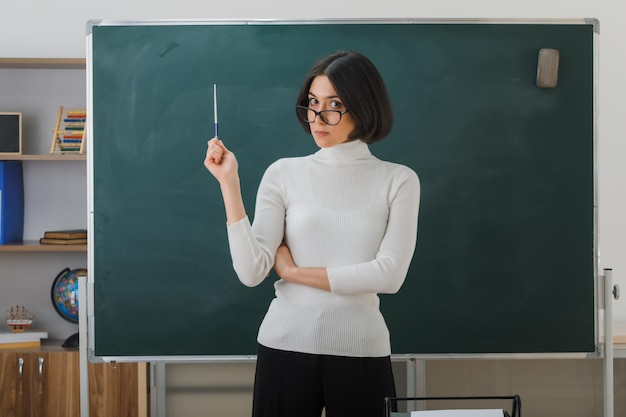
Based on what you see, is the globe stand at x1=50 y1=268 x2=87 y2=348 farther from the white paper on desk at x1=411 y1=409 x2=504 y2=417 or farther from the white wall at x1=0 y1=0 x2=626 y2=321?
the white paper on desk at x1=411 y1=409 x2=504 y2=417

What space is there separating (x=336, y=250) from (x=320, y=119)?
395mm

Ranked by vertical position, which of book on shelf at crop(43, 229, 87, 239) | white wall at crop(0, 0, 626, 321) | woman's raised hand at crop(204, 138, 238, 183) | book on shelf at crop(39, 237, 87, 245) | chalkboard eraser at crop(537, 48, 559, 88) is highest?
white wall at crop(0, 0, 626, 321)

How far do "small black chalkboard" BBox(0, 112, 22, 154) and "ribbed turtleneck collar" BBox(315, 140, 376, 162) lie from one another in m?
1.78

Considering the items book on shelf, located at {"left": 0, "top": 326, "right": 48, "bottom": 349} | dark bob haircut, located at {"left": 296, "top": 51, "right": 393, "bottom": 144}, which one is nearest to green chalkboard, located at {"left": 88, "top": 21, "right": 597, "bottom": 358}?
dark bob haircut, located at {"left": 296, "top": 51, "right": 393, "bottom": 144}

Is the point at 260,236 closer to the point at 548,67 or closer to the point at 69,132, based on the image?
the point at 548,67

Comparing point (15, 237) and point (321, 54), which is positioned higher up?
point (321, 54)

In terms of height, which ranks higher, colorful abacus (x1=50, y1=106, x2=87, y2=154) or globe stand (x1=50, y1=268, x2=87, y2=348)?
colorful abacus (x1=50, y1=106, x2=87, y2=154)

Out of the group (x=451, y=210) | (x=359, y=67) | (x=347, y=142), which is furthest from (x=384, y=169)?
(x=451, y=210)

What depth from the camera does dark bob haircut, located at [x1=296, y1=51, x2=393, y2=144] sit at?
2156 mm

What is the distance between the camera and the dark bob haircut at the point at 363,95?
2.16m

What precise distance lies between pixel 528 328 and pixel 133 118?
1.59 metres

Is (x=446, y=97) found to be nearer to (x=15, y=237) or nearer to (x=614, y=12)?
(x=614, y=12)

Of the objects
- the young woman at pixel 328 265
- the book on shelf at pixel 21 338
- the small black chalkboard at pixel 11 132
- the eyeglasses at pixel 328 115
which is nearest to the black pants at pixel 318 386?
the young woman at pixel 328 265

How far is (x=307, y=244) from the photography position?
210 centimetres
